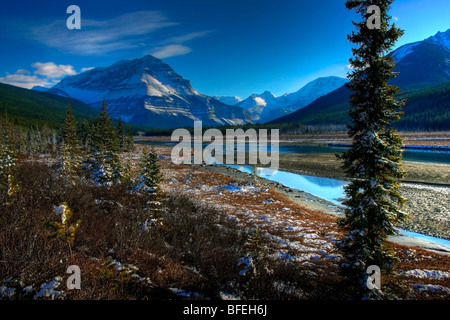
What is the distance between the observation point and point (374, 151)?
A: 698cm

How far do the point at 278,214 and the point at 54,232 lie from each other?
15659 mm

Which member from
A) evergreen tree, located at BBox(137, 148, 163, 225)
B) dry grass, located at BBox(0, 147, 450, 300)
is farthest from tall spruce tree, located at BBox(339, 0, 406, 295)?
evergreen tree, located at BBox(137, 148, 163, 225)

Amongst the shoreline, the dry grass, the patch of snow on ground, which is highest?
the dry grass

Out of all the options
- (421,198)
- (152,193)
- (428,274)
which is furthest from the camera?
(421,198)

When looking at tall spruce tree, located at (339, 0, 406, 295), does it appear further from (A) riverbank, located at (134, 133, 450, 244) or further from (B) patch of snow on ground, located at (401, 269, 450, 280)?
(B) patch of snow on ground, located at (401, 269, 450, 280)

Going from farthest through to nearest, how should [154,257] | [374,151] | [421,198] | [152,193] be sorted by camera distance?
[421,198], [152,193], [374,151], [154,257]

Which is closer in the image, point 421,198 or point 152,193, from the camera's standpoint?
point 152,193

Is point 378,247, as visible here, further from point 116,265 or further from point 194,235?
point 116,265

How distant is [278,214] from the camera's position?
18.1 m

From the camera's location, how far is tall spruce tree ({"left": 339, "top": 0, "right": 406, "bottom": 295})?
22.5 ft

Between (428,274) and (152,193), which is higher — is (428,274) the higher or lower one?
the lower one

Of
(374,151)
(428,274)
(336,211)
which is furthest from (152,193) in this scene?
(336,211)

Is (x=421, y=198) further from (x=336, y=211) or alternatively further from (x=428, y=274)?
(x=428, y=274)

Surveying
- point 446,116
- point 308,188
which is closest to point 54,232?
point 308,188
